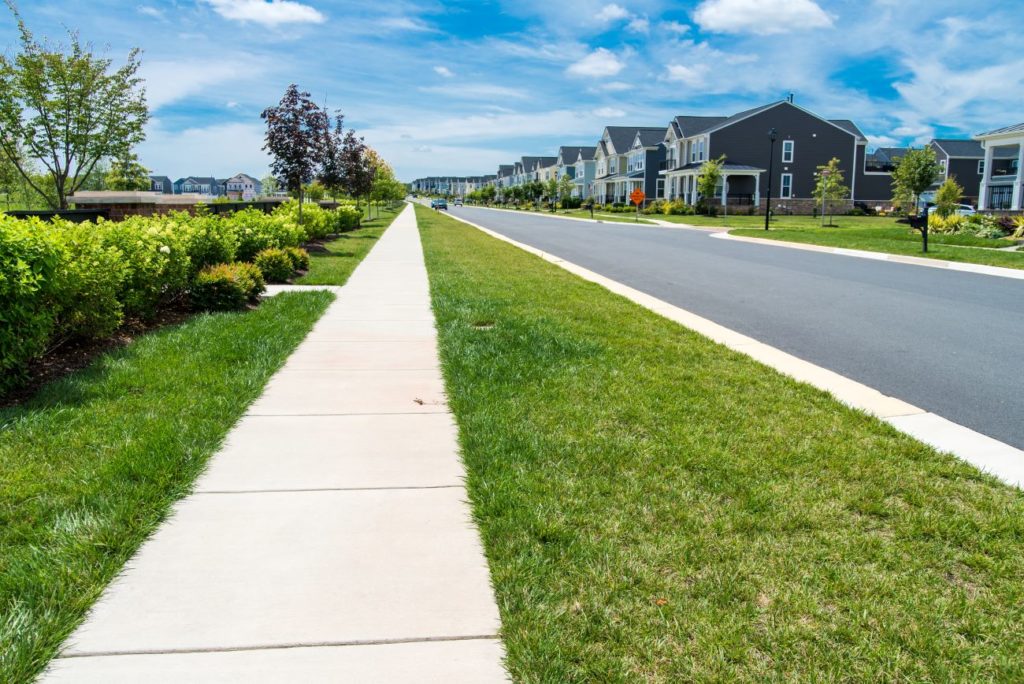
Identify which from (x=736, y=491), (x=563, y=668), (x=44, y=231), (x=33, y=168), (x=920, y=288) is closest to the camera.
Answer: (x=563, y=668)

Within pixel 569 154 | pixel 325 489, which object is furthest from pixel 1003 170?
pixel 325 489

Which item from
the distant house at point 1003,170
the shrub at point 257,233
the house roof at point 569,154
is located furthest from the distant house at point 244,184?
the shrub at point 257,233

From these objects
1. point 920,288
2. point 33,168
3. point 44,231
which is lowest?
point 920,288

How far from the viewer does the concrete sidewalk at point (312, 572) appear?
266 centimetres

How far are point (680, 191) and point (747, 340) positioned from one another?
57499mm

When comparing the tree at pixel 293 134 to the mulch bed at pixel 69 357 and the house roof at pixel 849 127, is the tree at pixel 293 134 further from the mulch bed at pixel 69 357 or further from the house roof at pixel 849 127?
the house roof at pixel 849 127

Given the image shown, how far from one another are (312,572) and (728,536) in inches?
76.5

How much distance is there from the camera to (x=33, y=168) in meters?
30.8

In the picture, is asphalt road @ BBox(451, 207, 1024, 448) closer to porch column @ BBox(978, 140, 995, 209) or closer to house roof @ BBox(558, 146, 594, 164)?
porch column @ BBox(978, 140, 995, 209)

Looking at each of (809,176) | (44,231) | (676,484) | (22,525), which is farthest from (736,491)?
(809,176)

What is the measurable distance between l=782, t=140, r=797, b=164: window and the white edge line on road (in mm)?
55298

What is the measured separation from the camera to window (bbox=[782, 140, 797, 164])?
194 feet

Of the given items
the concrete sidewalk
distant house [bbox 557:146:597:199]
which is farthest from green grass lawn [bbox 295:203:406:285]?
distant house [bbox 557:146:597:199]

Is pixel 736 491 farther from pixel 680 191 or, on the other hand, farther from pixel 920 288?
pixel 680 191
